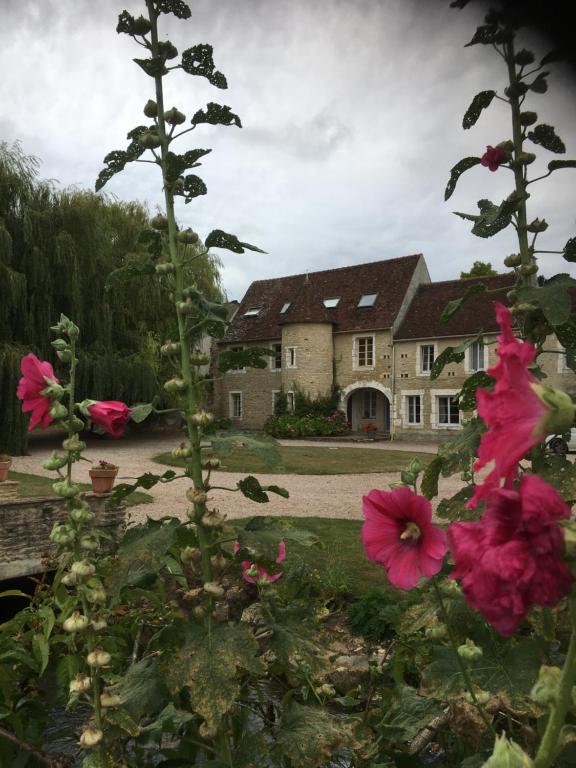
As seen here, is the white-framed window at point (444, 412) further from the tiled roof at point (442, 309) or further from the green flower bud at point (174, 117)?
the green flower bud at point (174, 117)

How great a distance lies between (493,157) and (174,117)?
3.06 feet

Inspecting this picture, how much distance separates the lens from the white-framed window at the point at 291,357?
27281mm

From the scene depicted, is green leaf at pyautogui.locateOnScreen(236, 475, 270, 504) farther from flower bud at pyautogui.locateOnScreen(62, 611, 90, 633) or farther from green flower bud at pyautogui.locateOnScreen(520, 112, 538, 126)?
green flower bud at pyautogui.locateOnScreen(520, 112, 538, 126)

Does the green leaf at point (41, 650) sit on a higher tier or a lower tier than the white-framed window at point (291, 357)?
lower

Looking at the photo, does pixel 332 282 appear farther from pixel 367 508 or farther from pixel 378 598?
pixel 367 508

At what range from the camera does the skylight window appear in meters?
27.2

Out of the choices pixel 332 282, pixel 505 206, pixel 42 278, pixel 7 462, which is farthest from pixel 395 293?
pixel 505 206

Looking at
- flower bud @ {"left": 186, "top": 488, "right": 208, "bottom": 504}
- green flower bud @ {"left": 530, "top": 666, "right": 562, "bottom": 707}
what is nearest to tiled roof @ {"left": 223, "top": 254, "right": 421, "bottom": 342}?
flower bud @ {"left": 186, "top": 488, "right": 208, "bottom": 504}

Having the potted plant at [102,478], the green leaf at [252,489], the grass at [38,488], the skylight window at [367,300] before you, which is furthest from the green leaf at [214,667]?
the skylight window at [367,300]

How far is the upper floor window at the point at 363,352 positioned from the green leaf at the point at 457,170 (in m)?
24.5

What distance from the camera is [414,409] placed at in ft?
82.4

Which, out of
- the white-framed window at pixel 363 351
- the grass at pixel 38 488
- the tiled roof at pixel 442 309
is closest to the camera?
the grass at pixel 38 488

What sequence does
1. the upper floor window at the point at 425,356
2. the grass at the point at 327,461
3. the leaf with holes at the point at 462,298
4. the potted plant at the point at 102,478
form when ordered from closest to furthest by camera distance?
the leaf with holes at the point at 462,298, the potted plant at the point at 102,478, the grass at the point at 327,461, the upper floor window at the point at 425,356

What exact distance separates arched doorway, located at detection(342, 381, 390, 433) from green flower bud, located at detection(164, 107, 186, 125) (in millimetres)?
25200
